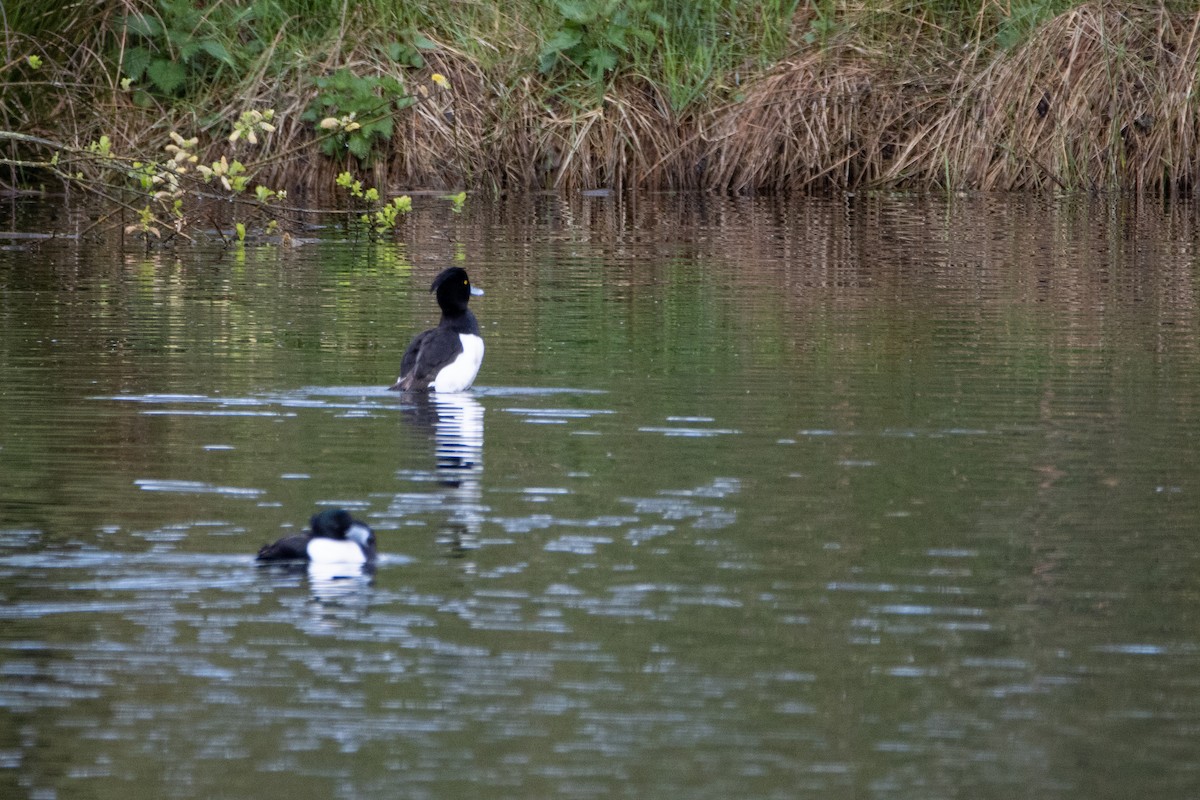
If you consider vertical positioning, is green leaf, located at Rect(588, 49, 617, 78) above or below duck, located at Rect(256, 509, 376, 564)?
above

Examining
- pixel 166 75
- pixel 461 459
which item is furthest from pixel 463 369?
pixel 166 75

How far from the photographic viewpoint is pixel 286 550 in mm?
6746

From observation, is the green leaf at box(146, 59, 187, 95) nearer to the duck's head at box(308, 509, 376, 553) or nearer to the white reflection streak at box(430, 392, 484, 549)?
the white reflection streak at box(430, 392, 484, 549)

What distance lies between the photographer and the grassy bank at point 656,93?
2389 centimetres

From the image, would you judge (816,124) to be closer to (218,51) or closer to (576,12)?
(576,12)

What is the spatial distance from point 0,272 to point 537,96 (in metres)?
9.93

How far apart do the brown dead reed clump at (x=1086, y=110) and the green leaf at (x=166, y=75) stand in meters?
8.95

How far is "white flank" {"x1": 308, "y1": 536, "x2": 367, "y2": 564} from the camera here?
6598 mm

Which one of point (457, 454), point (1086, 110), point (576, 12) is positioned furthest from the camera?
point (576, 12)

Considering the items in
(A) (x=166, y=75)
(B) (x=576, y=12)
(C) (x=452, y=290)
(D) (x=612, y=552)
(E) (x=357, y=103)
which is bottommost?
(D) (x=612, y=552)

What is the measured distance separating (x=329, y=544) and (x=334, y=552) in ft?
0.10

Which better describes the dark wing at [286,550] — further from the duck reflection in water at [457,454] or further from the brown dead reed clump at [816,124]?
the brown dead reed clump at [816,124]

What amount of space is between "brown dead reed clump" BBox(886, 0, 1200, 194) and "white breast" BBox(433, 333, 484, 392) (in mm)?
14599

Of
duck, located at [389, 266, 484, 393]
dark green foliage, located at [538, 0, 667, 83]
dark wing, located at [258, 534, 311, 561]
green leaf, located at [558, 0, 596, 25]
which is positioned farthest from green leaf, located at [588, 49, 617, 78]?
dark wing, located at [258, 534, 311, 561]
